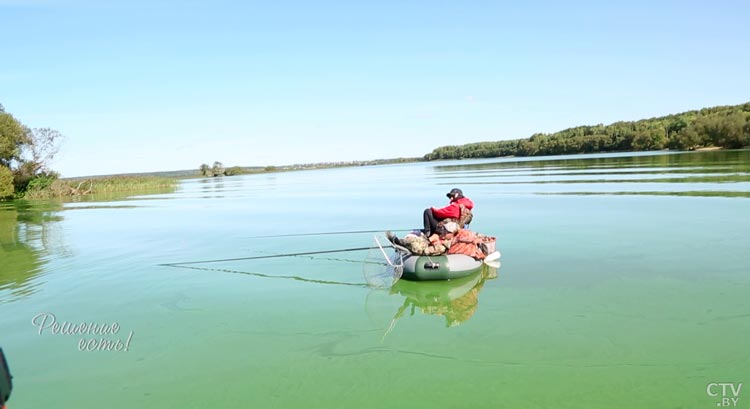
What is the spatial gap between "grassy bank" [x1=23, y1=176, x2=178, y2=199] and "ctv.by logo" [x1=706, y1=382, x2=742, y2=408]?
53.3 metres

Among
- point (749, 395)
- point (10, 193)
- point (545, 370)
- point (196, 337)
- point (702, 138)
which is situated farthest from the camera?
point (702, 138)

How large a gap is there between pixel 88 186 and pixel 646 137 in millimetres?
86853

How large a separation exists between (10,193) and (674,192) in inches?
1893

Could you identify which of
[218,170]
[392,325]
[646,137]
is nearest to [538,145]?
[646,137]

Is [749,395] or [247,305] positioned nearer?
[749,395]

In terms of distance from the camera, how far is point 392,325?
6727 mm

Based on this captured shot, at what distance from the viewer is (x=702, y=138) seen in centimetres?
6962

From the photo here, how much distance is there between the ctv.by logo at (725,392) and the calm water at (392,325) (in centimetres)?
9

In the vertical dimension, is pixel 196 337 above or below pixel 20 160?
below

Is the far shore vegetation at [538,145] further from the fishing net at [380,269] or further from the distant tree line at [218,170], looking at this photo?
the fishing net at [380,269]

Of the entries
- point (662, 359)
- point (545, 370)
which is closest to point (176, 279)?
point (545, 370)

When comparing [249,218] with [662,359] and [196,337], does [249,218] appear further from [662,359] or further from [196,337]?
[662,359]

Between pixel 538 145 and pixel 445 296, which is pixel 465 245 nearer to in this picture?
pixel 445 296

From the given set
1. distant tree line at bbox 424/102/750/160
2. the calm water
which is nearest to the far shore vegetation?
distant tree line at bbox 424/102/750/160
